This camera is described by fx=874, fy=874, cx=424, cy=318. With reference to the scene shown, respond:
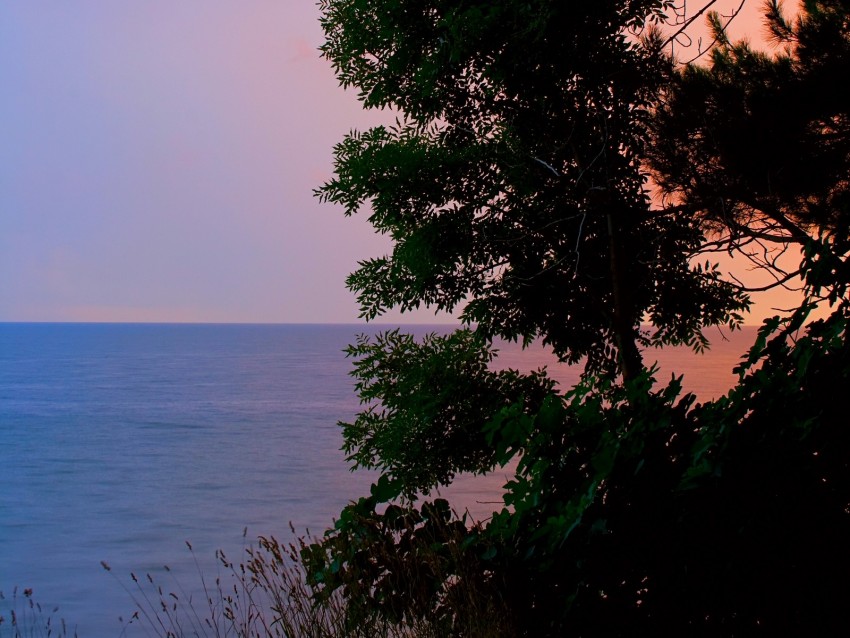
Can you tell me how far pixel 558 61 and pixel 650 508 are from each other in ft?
15.0

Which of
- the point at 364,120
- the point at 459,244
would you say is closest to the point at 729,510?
the point at 459,244

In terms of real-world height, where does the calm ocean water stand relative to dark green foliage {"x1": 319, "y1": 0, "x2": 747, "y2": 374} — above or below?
below

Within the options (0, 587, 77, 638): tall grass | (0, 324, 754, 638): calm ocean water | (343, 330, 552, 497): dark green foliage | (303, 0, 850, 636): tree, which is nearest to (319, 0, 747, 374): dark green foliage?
(303, 0, 850, 636): tree

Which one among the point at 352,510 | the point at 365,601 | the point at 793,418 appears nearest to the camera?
the point at 793,418

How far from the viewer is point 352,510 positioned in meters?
4.10

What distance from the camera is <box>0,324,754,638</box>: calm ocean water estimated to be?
12.7 metres

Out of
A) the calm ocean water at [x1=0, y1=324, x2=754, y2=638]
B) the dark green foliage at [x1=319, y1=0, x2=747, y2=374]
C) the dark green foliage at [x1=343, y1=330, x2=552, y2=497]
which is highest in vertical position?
the dark green foliage at [x1=319, y1=0, x2=747, y2=374]

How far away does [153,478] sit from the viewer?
19594mm

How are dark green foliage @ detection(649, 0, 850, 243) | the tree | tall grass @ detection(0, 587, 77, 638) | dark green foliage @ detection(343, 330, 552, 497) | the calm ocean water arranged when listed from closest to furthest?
the tree
dark green foliage @ detection(649, 0, 850, 243)
dark green foliage @ detection(343, 330, 552, 497)
tall grass @ detection(0, 587, 77, 638)
the calm ocean water

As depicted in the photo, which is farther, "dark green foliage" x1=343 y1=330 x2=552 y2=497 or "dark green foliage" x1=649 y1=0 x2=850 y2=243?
"dark green foliage" x1=343 y1=330 x2=552 y2=497

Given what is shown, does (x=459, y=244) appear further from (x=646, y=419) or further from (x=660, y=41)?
(x=646, y=419)

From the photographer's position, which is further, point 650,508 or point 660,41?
point 660,41

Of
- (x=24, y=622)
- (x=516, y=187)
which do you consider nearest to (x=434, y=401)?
(x=516, y=187)

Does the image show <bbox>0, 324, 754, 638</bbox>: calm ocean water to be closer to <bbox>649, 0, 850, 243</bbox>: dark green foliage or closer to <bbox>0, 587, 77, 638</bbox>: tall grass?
<bbox>0, 587, 77, 638</bbox>: tall grass
